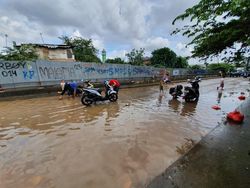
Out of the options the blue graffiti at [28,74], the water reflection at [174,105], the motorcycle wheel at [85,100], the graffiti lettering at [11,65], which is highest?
the graffiti lettering at [11,65]

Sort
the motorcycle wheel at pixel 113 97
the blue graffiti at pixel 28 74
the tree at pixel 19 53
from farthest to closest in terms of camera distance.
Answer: the tree at pixel 19 53 → the blue graffiti at pixel 28 74 → the motorcycle wheel at pixel 113 97

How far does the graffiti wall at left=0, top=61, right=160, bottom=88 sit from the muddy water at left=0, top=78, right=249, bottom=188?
710 centimetres

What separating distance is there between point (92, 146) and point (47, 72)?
41.7 ft

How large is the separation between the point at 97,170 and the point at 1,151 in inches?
100

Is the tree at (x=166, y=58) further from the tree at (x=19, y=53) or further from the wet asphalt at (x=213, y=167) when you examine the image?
the wet asphalt at (x=213, y=167)

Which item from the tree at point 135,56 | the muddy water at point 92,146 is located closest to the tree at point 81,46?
the tree at point 135,56

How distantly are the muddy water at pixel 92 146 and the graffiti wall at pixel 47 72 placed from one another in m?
7.10

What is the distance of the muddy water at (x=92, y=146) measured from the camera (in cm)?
333

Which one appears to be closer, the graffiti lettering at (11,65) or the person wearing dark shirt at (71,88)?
the person wearing dark shirt at (71,88)

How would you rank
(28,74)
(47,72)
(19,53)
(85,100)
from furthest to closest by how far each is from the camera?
(19,53), (47,72), (28,74), (85,100)

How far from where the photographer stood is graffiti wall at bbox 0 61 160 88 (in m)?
13.7

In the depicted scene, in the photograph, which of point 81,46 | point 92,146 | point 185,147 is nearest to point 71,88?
point 92,146

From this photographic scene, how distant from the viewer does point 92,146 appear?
15.3ft

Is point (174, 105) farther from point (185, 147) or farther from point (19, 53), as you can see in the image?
point (19, 53)
